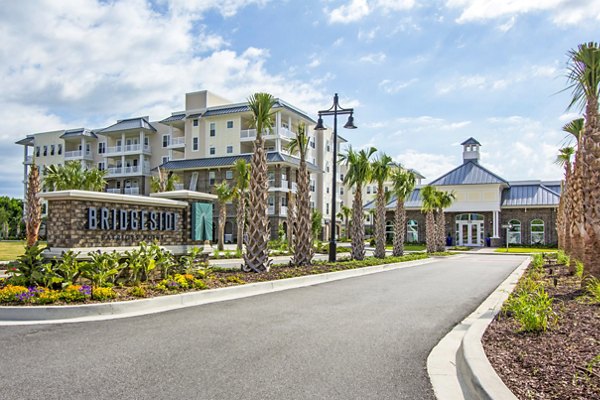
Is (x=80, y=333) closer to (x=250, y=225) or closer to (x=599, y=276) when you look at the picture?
(x=250, y=225)

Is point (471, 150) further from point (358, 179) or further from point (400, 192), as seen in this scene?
point (358, 179)

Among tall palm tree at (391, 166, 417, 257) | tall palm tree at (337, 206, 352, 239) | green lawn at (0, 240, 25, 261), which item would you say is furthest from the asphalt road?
tall palm tree at (337, 206, 352, 239)

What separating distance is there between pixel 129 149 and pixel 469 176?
41.3 meters

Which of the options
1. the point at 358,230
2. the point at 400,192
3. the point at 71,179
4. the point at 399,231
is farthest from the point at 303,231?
the point at 71,179

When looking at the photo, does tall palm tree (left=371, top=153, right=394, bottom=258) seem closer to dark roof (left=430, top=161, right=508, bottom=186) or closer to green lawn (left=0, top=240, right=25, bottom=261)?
green lawn (left=0, top=240, right=25, bottom=261)

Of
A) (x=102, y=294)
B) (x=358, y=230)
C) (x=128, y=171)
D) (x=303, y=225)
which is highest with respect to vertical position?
(x=128, y=171)

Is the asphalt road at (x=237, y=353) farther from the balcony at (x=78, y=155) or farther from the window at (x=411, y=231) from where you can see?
the balcony at (x=78, y=155)

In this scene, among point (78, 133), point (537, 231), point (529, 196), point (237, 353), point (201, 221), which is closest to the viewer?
point (237, 353)

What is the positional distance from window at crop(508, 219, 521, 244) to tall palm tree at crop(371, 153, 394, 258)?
31307 millimetres

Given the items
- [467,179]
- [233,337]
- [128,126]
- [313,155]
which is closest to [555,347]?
[233,337]

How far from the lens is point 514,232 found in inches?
2101

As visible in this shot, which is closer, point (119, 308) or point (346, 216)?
point (119, 308)

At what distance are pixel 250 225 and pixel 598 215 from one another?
9.71 meters

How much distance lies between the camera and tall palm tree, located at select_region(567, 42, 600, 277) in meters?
11.5
